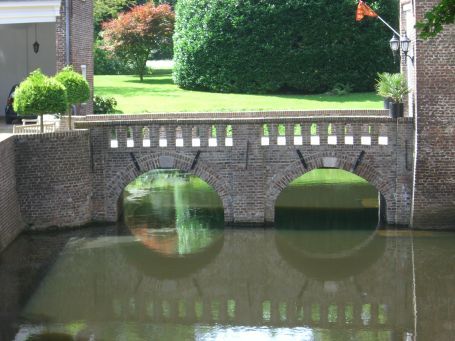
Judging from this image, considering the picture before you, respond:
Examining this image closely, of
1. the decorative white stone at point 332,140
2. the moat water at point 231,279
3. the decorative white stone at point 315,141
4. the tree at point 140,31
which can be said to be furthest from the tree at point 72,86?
the tree at point 140,31

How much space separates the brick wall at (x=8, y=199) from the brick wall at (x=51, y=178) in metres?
0.26

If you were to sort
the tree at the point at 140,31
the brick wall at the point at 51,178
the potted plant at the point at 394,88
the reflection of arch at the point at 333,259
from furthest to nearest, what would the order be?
the tree at the point at 140,31 < the potted plant at the point at 394,88 < the brick wall at the point at 51,178 < the reflection of arch at the point at 333,259

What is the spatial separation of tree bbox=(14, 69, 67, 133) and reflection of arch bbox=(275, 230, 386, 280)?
616cm

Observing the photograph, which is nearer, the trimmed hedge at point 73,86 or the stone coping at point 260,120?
the stone coping at point 260,120

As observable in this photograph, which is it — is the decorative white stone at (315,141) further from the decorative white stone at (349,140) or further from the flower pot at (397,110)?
the flower pot at (397,110)

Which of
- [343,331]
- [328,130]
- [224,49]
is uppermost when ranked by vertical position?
[224,49]

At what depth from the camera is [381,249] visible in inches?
905

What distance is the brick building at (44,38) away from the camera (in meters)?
28.6

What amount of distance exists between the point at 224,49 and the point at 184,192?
10.3 meters

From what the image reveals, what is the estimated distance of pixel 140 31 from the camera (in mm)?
43938

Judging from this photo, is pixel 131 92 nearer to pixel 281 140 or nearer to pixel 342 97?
pixel 342 97

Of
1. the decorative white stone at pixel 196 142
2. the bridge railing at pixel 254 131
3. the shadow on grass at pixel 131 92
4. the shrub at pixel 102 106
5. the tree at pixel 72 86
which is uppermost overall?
the tree at pixel 72 86

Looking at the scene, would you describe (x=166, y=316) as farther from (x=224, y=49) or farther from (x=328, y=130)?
(x=224, y=49)

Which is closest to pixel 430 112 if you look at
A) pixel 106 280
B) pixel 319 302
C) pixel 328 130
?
pixel 328 130
